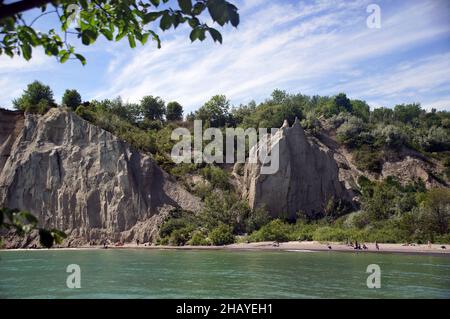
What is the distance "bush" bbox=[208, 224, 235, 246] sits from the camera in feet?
133

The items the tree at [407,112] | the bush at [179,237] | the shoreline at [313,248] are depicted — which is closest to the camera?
the shoreline at [313,248]

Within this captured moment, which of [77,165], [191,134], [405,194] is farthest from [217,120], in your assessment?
[405,194]

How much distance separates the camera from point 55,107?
51812mm

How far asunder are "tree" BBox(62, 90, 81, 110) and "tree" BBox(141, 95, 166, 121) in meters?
13.1

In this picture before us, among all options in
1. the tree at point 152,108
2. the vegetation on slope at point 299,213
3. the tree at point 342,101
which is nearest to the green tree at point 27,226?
the vegetation on slope at point 299,213

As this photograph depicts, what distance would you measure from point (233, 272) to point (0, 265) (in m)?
13.5

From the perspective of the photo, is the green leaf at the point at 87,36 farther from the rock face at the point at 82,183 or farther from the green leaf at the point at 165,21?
the rock face at the point at 82,183

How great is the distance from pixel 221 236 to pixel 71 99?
31.8 m

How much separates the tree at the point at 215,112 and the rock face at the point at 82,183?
21.9 m

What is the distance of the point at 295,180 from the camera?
158ft

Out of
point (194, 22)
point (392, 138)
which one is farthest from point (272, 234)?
point (194, 22)

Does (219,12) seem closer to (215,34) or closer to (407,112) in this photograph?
(215,34)

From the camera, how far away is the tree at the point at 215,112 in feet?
229
